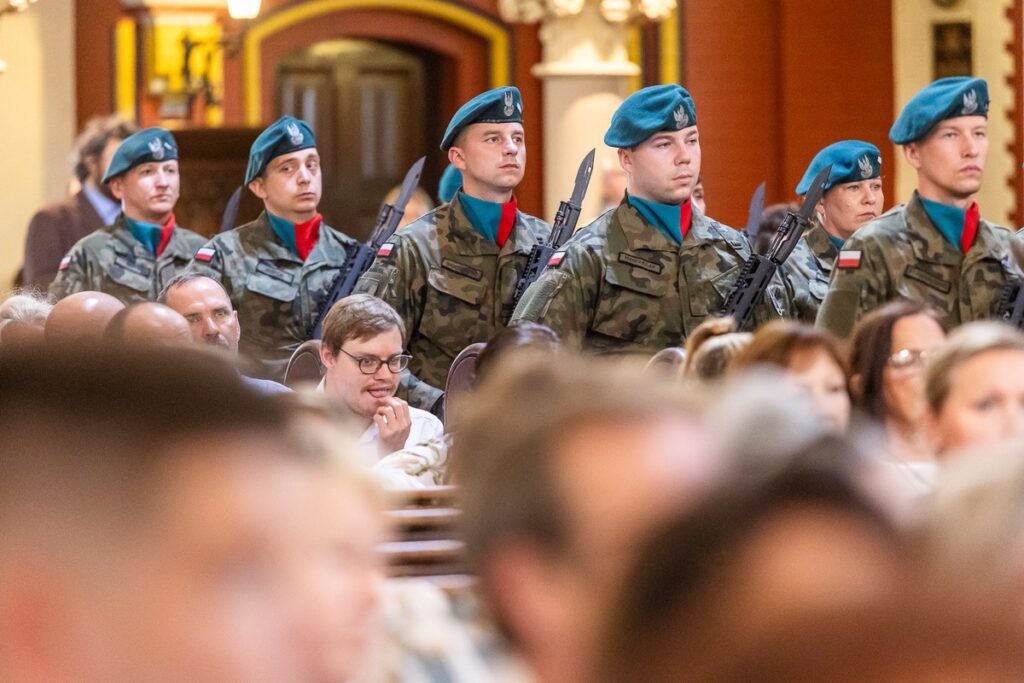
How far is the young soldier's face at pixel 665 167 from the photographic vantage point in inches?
172

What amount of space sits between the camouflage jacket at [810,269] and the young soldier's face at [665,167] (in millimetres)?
535

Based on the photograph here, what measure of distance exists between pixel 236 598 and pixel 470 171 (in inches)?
164

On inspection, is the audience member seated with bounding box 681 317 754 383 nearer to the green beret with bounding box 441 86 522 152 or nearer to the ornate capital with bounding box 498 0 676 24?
the green beret with bounding box 441 86 522 152

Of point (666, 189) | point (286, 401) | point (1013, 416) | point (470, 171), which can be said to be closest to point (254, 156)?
point (470, 171)

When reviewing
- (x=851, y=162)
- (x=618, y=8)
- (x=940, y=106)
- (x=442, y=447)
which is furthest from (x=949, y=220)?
(x=618, y=8)

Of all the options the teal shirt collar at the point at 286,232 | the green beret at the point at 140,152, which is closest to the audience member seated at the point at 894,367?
the teal shirt collar at the point at 286,232

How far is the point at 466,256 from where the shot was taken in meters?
4.65

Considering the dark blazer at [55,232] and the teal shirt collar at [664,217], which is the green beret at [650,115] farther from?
the dark blazer at [55,232]

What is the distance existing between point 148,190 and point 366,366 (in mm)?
2472

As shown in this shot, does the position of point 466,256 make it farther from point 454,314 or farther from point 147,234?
point 147,234

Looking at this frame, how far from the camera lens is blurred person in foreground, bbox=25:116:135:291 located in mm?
6605

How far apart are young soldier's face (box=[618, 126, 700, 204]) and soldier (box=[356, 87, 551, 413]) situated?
0.42m

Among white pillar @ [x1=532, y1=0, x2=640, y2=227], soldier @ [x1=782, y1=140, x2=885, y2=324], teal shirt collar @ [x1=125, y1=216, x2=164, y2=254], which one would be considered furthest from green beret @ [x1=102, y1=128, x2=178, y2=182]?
white pillar @ [x1=532, y1=0, x2=640, y2=227]

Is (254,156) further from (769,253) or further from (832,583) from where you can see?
(832,583)
